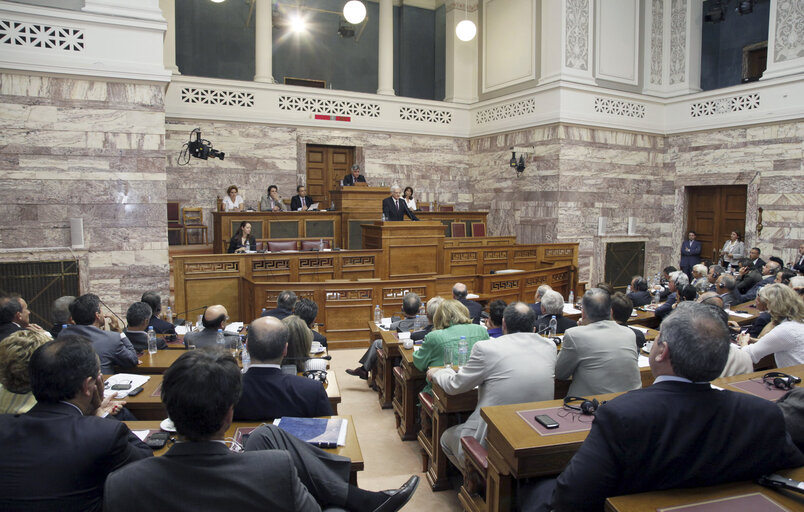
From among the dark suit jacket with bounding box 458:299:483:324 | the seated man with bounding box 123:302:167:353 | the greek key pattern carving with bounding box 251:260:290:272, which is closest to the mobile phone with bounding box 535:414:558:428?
the dark suit jacket with bounding box 458:299:483:324

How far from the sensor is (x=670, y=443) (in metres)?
1.78

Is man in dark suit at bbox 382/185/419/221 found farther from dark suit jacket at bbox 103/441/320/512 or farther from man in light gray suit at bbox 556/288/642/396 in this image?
dark suit jacket at bbox 103/441/320/512

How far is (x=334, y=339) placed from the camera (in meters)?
7.21

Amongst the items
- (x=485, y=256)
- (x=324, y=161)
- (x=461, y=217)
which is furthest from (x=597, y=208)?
(x=324, y=161)

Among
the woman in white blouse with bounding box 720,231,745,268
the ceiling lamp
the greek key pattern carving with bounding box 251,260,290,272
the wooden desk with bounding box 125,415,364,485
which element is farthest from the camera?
the ceiling lamp

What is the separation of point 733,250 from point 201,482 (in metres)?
11.7

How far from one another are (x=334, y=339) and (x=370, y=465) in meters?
3.35

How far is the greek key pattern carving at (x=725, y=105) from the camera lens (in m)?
10.7

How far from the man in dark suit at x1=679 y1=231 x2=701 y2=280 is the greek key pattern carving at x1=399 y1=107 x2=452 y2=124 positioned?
6496 millimetres

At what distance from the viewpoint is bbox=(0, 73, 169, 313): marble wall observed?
279 inches

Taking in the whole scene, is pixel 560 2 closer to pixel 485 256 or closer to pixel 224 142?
pixel 485 256

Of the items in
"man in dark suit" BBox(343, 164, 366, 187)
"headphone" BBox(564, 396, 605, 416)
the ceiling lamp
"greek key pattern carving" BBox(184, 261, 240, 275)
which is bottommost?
"headphone" BBox(564, 396, 605, 416)

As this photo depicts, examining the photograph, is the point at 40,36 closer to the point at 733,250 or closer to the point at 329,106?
the point at 329,106

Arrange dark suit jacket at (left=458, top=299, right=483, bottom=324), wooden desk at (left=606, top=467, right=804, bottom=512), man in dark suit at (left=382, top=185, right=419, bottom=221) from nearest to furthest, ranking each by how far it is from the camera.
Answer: wooden desk at (left=606, top=467, right=804, bottom=512)
dark suit jacket at (left=458, top=299, right=483, bottom=324)
man in dark suit at (left=382, top=185, right=419, bottom=221)
